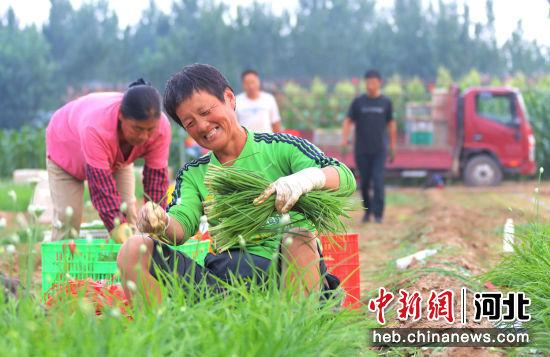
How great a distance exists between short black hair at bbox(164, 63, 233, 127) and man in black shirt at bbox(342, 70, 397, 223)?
24.3 ft

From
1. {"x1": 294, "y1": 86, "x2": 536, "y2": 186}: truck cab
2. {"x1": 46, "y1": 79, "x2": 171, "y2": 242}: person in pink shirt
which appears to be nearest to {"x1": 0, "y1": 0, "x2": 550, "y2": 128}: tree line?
{"x1": 294, "y1": 86, "x2": 536, "y2": 186}: truck cab

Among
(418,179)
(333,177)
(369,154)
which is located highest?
(333,177)

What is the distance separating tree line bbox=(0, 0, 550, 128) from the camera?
7200 centimetres

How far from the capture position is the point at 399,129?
64.8 ft

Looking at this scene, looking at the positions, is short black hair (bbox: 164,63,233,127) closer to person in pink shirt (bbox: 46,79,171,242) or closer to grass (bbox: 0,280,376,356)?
grass (bbox: 0,280,376,356)

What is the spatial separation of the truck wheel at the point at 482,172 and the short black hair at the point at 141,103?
47.4 feet

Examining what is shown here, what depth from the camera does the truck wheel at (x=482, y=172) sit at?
18781 millimetres

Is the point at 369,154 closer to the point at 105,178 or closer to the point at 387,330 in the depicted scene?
the point at 105,178

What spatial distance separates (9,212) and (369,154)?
502 cm

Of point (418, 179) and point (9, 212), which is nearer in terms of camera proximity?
point (9, 212)

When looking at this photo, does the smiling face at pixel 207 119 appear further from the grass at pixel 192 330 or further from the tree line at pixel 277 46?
the tree line at pixel 277 46

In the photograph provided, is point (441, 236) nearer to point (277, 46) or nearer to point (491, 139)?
point (491, 139)

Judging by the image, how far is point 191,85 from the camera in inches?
144

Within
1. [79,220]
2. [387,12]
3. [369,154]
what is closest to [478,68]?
[387,12]
